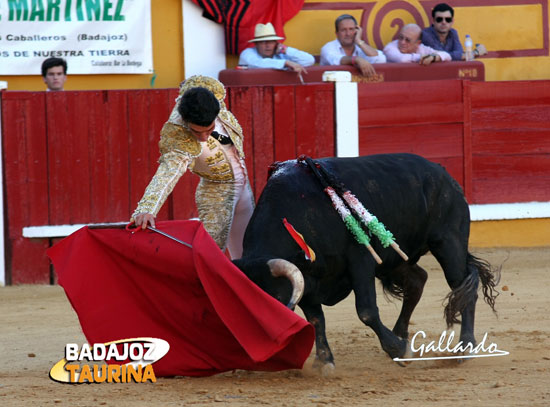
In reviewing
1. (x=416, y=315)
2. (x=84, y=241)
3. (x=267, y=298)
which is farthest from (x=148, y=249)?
(x=416, y=315)

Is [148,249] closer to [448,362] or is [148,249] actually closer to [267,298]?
[267,298]

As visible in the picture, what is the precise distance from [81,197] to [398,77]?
2.38 m

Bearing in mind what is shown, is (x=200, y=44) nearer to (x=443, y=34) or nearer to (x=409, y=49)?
(x=409, y=49)

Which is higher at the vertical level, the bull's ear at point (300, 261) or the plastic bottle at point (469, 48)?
the plastic bottle at point (469, 48)

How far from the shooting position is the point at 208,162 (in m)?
3.82

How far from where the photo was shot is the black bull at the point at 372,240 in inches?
141

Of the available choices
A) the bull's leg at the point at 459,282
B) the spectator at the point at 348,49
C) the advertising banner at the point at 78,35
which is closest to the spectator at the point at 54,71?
the advertising banner at the point at 78,35

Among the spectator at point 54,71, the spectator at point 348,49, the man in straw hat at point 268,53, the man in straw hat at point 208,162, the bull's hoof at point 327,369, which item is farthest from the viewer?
the spectator at point 348,49

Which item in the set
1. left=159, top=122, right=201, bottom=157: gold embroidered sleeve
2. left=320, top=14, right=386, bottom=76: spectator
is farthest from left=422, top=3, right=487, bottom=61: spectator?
left=159, top=122, right=201, bottom=157: gold embroidered sleeve

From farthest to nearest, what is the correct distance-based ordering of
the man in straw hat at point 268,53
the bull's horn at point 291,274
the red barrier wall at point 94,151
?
the man in straw hat at point 268,53 → the red barrier wall at point 94,151 → the bull's horn at point 291,274

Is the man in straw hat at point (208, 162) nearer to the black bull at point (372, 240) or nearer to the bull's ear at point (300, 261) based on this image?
the black bull at point (372, 240)

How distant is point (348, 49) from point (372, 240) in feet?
11.8

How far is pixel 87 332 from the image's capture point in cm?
359

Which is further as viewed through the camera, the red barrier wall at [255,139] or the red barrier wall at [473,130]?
the red barrier wall at [473,130]
